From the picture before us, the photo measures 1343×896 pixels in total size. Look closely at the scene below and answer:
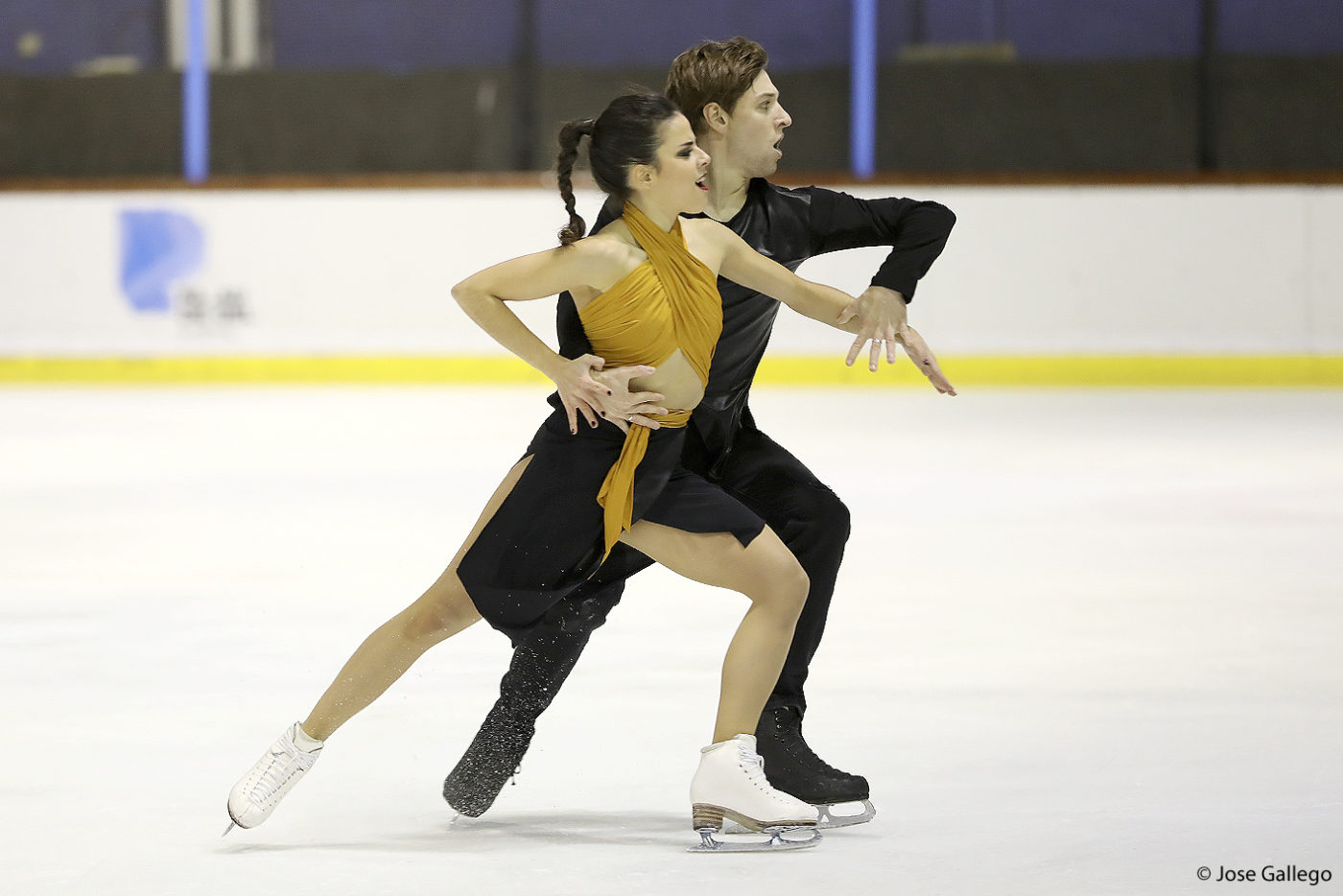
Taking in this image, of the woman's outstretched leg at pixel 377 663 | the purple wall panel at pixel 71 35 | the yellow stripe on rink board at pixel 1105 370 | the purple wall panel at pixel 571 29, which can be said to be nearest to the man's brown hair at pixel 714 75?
the woman's outstretched leg at pixel 377 663

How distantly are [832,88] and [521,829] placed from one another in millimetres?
9171

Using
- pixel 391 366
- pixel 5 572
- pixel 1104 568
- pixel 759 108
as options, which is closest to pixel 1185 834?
pixel 759 108

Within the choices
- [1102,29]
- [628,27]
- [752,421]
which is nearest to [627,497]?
[752,421]

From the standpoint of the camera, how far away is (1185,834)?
2895mm

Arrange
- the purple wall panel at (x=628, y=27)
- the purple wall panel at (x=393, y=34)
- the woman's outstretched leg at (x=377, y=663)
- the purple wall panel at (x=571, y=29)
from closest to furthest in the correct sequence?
the woman's outstretched leg at (x=377, y=663), the purple wall panel at (x=571, y=29), the purple wall panel at (x=628, y=27), the purple wall panel at (x=393, y=34)

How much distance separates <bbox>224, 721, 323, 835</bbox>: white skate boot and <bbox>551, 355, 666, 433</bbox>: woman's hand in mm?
643

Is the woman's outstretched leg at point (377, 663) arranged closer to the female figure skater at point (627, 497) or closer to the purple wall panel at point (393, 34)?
the female figure skater at point (627, 497)

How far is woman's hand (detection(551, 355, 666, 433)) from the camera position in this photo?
9.17ft

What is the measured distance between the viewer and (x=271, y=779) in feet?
9.53

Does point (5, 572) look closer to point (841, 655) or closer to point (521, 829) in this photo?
point (841, 655)

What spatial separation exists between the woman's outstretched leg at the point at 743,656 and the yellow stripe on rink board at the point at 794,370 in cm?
795

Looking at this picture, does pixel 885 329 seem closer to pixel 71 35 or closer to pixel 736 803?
pixel 736 803

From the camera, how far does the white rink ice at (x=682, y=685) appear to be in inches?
111

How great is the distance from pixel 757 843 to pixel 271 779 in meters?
0.71
